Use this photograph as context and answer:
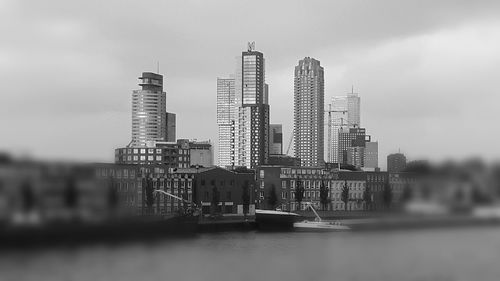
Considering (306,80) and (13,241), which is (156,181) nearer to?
(13,241)

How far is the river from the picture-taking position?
33.3 meters

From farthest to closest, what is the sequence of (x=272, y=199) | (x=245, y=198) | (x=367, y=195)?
(x=272, y=199)
(x=367, y=195)
(x=245, y=198)

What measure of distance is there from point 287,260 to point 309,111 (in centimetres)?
14243

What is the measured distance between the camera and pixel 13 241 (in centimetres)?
4419

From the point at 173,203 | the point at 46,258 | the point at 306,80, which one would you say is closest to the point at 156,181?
the point at 173,203

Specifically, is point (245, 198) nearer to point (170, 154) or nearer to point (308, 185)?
point (308, 185)

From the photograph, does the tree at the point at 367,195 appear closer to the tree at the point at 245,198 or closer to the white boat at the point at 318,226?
the white boat at the point at 318,226

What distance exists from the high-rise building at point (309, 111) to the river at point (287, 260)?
124724 mm

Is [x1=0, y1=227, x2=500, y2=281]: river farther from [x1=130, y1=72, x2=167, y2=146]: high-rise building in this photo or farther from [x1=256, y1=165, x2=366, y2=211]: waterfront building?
[x1=130, y1=72, x2=167, y2=146]: high-rise building

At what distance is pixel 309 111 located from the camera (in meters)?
181

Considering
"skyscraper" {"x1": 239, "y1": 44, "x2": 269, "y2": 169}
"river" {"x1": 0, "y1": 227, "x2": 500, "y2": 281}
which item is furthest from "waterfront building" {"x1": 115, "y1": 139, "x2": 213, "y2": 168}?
"river" {"x1": 0, "y1": 227, "x2": 500, "y2": 281}

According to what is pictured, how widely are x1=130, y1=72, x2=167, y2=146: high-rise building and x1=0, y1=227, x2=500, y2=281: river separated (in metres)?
123

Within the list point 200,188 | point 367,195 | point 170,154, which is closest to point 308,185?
point 367,195

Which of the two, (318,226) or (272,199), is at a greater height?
(272,199)
